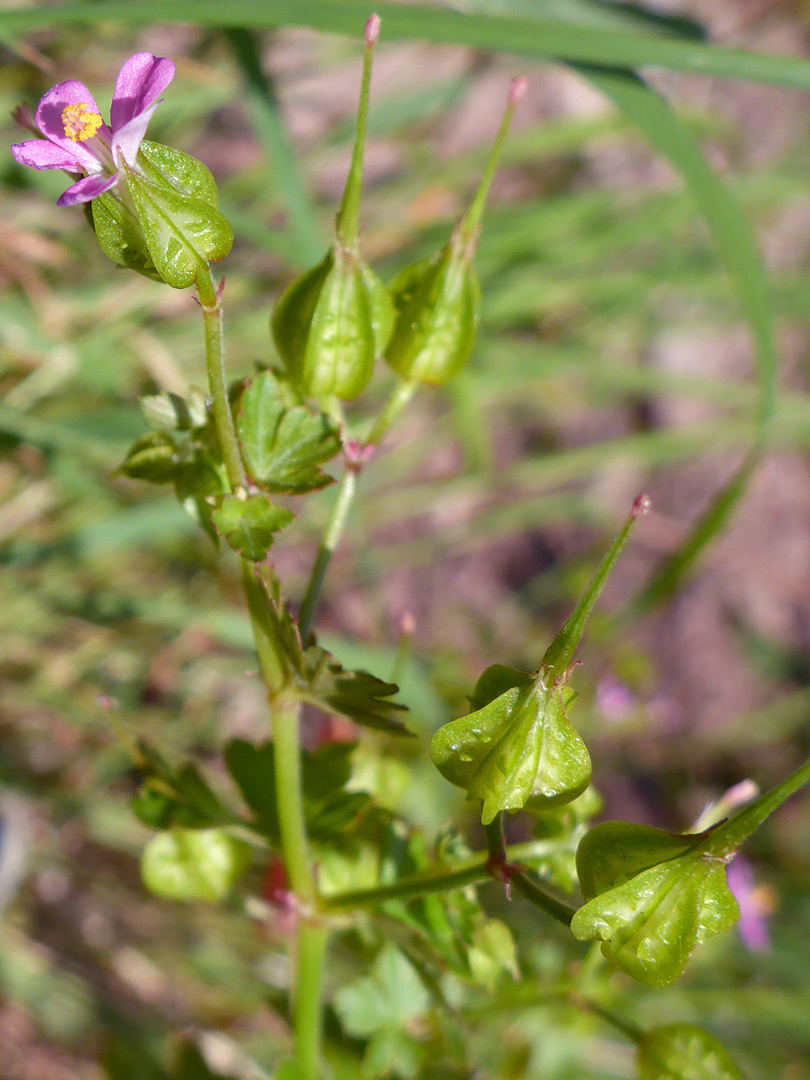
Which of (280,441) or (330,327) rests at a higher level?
(330,327)

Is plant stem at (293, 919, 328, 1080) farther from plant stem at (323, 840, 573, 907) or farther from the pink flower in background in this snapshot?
the pink flower in background

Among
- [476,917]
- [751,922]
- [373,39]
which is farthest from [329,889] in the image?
[751,922]

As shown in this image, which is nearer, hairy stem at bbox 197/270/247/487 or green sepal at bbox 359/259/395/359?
hairy stem at bbox 197/270/247/487

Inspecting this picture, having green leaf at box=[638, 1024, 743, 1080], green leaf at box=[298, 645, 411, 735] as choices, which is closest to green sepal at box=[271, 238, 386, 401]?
green leaf at box=[298, 645, 411, 735]

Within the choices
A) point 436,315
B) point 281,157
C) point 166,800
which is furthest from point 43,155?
point 281,157

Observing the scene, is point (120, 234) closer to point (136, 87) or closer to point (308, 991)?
point (136, 87)
